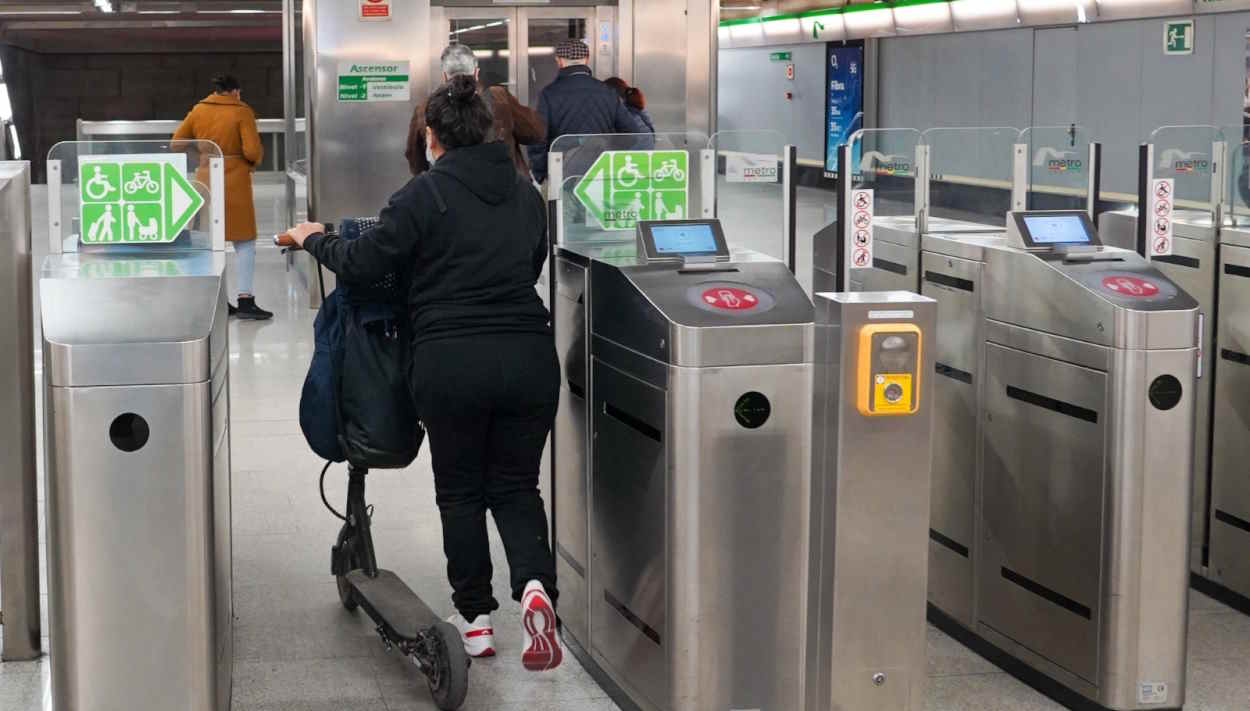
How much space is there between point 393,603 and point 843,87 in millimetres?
15215

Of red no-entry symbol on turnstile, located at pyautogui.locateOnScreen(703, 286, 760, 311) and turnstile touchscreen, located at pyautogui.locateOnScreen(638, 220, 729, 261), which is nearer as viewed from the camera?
red no-entry symbol on turnstile, located at pyautogui.locateOnScreen(703, 286, 760, 311)

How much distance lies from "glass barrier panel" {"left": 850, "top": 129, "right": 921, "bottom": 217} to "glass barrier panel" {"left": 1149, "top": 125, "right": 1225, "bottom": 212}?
2.30ft

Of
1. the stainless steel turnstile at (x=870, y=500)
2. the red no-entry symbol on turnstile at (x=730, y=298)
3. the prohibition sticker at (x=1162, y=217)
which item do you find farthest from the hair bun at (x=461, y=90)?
the prohibition sticker at (x=1162, y=217)

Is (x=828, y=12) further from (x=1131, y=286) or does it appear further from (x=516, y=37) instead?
(x=1131, y=286)

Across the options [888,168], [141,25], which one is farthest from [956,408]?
[141,25]

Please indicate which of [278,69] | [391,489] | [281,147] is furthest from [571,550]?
[278,69]

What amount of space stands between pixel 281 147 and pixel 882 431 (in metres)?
16.7

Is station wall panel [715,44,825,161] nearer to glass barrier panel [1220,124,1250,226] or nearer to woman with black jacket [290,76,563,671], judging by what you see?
glass barrier panel [1220,124,1250,226]

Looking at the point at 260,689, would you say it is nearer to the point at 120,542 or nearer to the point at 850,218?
the point at 120,542

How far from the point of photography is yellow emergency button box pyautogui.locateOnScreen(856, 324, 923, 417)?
299cm

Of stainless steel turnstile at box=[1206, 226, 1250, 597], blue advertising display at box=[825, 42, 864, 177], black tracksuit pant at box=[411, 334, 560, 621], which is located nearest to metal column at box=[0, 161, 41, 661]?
black tracksuit pant at box=[411, 334, 560, 621]

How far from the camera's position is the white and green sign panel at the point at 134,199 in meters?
3.44

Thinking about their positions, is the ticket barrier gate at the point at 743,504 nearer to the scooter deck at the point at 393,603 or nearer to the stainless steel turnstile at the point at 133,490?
the scooter deck at the point at 393,603

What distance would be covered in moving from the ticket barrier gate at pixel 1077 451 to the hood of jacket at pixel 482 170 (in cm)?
116
